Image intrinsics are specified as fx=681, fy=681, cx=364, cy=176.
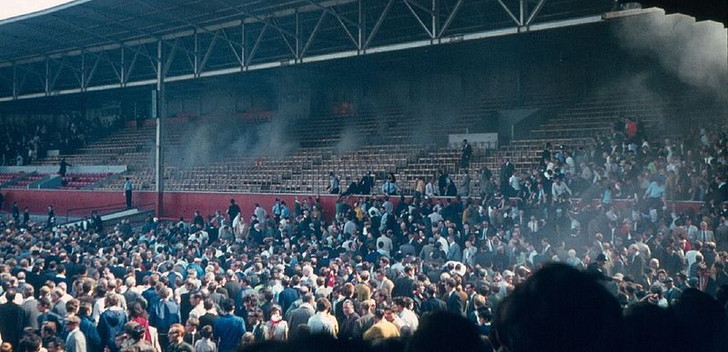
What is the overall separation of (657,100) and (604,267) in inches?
552

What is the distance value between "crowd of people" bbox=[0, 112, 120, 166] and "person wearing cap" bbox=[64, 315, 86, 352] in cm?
3610

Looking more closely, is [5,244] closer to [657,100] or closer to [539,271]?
[539,271]

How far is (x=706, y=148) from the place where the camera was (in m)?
17.7

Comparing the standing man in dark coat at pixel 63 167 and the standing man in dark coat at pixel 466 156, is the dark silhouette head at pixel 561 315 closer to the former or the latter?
the standing man in dark coat at pixel 466 156

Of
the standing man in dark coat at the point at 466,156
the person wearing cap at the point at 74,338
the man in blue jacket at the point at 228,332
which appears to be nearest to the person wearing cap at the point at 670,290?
the man in blue jacket at the point at 228,332

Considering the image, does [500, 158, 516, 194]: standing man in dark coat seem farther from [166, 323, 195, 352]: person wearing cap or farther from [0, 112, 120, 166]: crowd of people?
[0, 112, 120, 166]: crowd of people

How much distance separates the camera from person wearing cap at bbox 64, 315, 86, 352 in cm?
738

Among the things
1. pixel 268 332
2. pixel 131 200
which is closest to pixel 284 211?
pixel 131 200

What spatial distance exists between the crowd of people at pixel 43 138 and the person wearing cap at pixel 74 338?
36.1m

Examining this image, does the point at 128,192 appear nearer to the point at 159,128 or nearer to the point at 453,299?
the point at 159,128

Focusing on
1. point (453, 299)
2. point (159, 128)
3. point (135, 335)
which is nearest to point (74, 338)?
point (135, 335)

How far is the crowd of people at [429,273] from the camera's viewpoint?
95.6 inches

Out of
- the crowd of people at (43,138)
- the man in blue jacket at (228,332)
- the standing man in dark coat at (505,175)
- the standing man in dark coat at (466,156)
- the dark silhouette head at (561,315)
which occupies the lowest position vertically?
the man in blue jacket at (228,332)

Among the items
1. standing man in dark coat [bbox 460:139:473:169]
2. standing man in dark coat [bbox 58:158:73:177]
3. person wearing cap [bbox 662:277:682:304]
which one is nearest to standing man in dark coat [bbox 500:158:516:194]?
standing man in dark coat [bbox 460:139:473:169]
